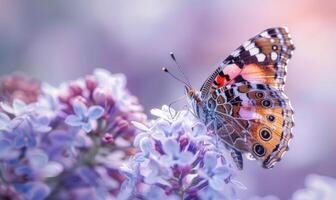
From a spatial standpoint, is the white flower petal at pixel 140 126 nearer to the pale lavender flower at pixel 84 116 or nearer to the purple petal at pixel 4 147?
the pale lavender flower at pixel 84 116

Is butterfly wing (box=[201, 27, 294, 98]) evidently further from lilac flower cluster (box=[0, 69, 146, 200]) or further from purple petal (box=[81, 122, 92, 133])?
purple petal (box=[81, 122, 92, 133])

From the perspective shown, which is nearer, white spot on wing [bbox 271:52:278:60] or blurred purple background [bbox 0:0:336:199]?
white spot on wing [bbox 271:52:278:60]

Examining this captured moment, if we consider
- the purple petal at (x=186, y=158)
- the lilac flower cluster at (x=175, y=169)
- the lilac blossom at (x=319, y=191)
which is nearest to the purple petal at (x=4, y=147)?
the lilac flower cluster at (x=175, y=169)

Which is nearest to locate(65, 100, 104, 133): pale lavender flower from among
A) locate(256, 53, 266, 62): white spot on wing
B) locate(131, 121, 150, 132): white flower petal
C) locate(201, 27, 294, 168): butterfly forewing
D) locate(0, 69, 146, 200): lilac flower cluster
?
locate(0, 69, 146, 200): lilac flower cluster

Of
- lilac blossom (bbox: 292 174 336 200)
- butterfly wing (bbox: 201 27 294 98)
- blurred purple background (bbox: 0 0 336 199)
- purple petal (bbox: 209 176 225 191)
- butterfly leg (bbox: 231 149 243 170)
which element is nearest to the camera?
purple petal (bbox: 209 176 225 191)

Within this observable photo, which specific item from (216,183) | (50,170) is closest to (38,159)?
(50,170)

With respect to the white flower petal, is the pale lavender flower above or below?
above

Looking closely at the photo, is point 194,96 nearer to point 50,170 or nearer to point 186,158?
point 186,158
